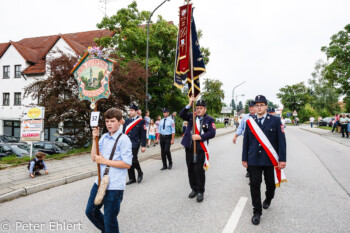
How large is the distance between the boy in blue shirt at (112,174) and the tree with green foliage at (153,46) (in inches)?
504

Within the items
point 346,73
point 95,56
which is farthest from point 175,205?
point 346,73

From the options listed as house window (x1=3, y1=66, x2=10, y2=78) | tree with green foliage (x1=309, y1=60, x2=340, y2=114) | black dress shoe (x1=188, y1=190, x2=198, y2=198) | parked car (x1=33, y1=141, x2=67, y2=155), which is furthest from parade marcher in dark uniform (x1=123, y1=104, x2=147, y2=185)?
tree with green foliage (x1=309, y1=60, x2=340, y2=114)

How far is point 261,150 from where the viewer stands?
3.50 meters

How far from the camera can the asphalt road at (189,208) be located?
328 centimetres

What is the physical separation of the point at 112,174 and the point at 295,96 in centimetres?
7801

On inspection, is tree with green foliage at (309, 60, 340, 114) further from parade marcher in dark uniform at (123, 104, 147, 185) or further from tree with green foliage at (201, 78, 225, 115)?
parade marcher in dark uniform at (123, 104, 147, 185)

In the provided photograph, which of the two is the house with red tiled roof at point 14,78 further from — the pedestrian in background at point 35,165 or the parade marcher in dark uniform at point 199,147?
the parade marcher in dark uniform at point 199,147

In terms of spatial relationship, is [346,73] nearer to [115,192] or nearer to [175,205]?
[175,205]

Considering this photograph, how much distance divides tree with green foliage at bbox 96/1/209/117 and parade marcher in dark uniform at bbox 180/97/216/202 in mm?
11146

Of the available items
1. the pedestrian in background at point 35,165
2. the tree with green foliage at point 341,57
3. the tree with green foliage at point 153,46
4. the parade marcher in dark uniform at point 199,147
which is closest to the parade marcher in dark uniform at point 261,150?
the parade marcher in dark uniform at point 199,147

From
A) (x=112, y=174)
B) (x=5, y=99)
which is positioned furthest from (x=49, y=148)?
(x=5, y=99)

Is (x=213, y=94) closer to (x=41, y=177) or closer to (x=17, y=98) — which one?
(x=17, y=98)

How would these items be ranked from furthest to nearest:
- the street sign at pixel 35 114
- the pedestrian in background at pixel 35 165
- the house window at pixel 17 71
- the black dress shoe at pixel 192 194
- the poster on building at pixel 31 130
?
the house window at pixel 17 71, the street sign at pixel 35 114, the poster on building at pixel 31 130, the pedestrian in background at pixel 35 165, the black dress shoe at pixel 192 194

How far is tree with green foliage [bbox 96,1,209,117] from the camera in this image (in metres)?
15.9
